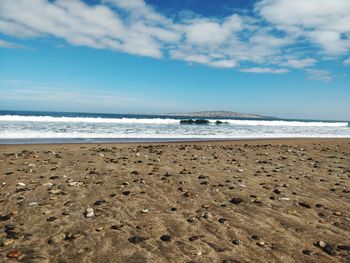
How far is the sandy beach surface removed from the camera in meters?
3.62

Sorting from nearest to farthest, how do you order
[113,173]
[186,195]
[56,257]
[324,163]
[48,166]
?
1. [56,257]
2. [186,195]
3. [113,173]
4. [48,166]
5. [324,163]

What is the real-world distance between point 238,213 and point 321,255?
1.47m

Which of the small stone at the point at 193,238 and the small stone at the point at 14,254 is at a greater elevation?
the small stone at the point at 14,254

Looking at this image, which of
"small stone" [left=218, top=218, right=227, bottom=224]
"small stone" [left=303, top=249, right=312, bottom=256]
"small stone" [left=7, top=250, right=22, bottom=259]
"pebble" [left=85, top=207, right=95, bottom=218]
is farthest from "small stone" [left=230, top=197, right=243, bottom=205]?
"small stone" [left=7, top=250, right=22, bottom=259]

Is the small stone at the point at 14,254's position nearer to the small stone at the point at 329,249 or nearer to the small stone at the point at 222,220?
the small stone at the point at 222,220

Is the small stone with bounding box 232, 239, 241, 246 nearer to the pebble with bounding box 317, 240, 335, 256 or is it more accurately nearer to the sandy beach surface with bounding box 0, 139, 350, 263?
the sandy beach surface with bounding box 0, 139, 350, 263

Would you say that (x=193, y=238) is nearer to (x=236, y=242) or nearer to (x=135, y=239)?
(x=236, y=242)

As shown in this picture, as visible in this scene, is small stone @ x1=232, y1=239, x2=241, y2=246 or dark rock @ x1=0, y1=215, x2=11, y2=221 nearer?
small stone @ x1=232, y1=239, x2=241, y2=246

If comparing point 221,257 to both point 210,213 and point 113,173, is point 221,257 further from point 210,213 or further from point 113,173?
point 113,173

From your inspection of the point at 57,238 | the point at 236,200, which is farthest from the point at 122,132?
the point at 57,238

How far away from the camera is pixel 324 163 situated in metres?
9.90

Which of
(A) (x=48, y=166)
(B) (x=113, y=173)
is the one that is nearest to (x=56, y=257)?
(B) (x=113, y=173)

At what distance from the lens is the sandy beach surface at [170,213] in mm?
3619


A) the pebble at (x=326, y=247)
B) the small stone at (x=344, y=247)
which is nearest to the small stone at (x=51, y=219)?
the pebble at (x=326, y=247)
